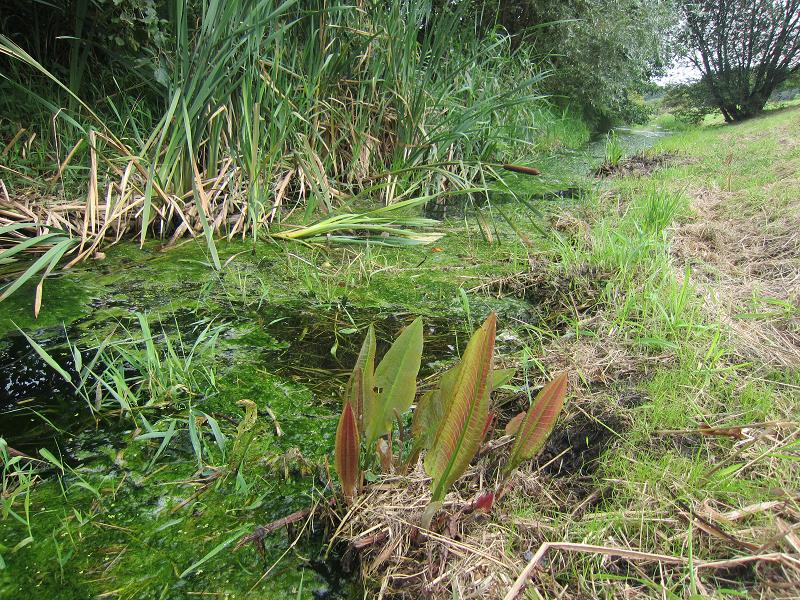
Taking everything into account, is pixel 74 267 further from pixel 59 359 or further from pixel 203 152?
pixel 203 152

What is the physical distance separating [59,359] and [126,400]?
0.32 m

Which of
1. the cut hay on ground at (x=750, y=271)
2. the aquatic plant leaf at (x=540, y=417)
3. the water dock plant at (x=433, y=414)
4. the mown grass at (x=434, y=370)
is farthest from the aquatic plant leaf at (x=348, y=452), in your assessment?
the cut hay on ground at (x=750, y=271)

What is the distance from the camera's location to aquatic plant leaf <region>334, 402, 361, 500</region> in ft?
2.33

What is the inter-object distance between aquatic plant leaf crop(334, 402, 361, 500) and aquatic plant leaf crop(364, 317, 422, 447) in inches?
3.1

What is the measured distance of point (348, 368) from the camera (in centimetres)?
128

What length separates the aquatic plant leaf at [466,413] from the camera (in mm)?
689

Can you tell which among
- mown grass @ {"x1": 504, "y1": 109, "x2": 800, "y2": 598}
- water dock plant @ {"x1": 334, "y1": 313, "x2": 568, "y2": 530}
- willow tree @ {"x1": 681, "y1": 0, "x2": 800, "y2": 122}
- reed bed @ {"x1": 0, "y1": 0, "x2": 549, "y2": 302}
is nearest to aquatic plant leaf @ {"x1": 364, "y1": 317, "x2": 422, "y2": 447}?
water dock plant @ {"x1": 334, "y1": 313, "x2": 568, "y2": 530}

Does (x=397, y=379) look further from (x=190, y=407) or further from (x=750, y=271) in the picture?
(x=750, y=271)

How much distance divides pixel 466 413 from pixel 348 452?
17 cm

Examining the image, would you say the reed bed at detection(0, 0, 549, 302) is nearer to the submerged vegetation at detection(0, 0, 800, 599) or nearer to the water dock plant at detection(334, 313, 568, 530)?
the submerged vegetation at detection(0, 0, 800, 599)

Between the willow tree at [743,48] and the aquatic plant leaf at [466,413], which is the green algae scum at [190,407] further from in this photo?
the willow tree at [743,48]

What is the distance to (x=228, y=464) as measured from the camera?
910mm

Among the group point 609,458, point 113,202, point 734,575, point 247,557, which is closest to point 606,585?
point 734,575

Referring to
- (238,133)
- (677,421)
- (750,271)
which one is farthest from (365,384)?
(238,133)
